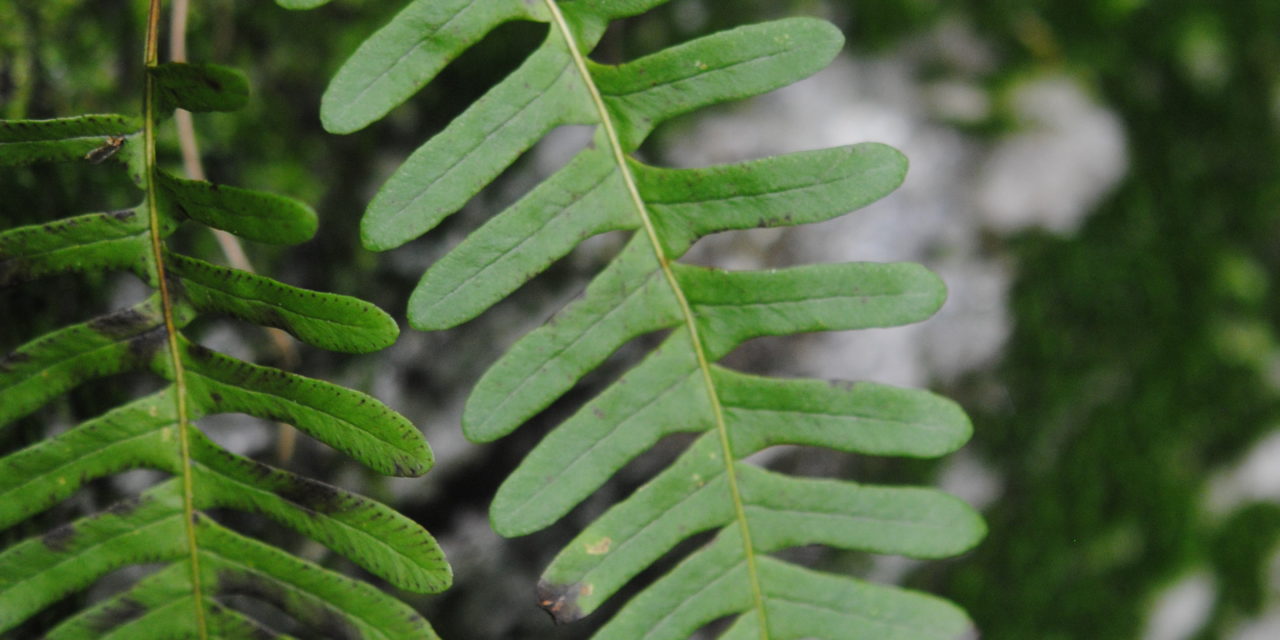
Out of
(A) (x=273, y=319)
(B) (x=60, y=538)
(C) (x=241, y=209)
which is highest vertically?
(C) (x=241, y=209)

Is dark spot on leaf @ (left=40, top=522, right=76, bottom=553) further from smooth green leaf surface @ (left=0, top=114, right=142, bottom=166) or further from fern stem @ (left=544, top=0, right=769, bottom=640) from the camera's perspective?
fern stem @ (left=544, top=0, right=769, bottom=640)

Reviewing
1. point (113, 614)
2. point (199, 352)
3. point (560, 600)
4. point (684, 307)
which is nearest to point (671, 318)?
point (684, 307)

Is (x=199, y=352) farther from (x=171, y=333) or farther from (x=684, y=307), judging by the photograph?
(x=684, y=307)

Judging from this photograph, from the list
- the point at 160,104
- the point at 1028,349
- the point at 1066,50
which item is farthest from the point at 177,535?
the point at 1066,50

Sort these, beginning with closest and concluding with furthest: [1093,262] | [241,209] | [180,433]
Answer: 1. [241,209]
2. [180,433]
3. [1093,262]

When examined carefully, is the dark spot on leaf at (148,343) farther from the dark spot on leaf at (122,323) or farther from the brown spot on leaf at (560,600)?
the brown spot on leaf at (560,600)

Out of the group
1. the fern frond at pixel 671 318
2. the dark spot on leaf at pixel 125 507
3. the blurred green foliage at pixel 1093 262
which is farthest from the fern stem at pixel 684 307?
the blurred green foliage at pixel 1093 262
